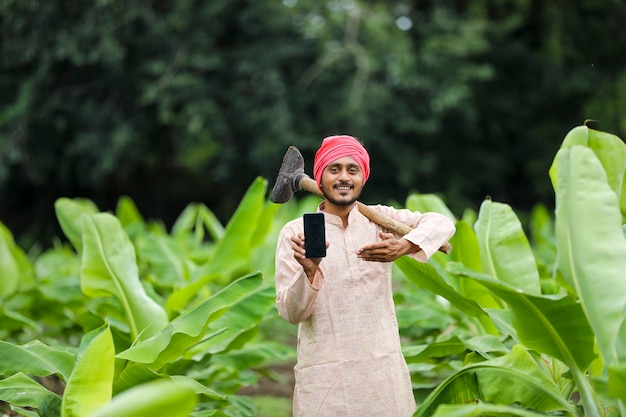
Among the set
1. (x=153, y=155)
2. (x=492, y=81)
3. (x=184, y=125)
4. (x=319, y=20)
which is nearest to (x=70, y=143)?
(x=153, y=155)

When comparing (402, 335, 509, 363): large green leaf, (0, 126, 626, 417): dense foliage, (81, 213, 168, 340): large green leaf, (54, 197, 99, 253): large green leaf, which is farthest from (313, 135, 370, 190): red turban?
(54, 197, 99, 253): large green leaf

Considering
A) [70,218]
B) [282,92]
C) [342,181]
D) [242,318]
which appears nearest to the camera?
[342,181]

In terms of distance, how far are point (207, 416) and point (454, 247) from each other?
1142 mm

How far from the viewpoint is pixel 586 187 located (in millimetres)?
2062

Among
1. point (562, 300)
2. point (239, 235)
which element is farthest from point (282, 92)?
point (562, 300)

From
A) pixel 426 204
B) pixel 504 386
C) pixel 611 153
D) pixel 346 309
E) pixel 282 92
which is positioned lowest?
pixel 504 386

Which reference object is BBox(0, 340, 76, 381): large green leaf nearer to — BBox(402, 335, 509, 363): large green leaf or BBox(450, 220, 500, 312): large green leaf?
BBox(402, 335, 509, 363): large green leaf

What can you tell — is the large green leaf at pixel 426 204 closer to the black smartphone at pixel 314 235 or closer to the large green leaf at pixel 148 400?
the black smartphone at pixel 314 235

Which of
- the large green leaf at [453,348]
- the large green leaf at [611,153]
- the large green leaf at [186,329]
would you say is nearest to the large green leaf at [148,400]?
the large green leaf at [186,329]

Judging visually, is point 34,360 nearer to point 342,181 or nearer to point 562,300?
point 342,181

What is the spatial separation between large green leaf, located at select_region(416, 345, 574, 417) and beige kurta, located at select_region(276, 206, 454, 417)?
5.7 inches

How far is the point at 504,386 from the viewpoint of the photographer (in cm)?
236

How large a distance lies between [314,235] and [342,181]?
27 centimetres

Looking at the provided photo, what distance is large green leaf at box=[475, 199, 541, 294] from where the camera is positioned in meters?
2.74
